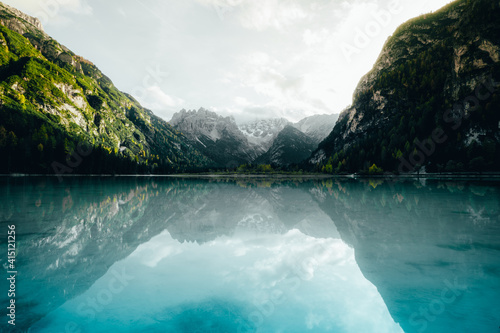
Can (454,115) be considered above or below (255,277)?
above

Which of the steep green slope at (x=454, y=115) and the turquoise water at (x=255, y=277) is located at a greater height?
the steep green slope at (x=454, y=115)

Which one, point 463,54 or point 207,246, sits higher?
point 463,54

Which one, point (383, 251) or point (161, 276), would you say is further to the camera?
point (383, 251)

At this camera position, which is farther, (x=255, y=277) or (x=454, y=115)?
(x=454, y=115)

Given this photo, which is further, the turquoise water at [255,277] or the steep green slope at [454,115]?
the steep green slope at [454,115]

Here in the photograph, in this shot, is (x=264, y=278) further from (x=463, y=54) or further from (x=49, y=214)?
(x=463, y=54)

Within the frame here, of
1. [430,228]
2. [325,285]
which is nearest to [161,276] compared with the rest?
[325,285]

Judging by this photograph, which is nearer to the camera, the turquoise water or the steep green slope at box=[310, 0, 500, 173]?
the turquoise water

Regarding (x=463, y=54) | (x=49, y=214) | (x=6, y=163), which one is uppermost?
(x=463, y=54)

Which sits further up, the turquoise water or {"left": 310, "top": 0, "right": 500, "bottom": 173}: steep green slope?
{"left": 310, "top": 0, "right": 500, "bottom": 173}: steep green slope

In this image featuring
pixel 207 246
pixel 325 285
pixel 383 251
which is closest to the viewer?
pixel 325 285

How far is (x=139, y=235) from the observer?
17.1 m

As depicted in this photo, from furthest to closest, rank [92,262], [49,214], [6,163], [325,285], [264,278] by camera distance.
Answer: [6,163] < [49,214] < [92,262] < [264,278] < [325,285]

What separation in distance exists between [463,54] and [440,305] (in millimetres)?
196791
